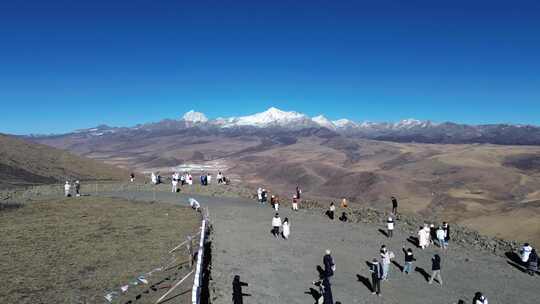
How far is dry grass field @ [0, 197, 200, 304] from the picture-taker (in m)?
19.3

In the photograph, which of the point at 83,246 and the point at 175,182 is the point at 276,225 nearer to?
the point at 83,246

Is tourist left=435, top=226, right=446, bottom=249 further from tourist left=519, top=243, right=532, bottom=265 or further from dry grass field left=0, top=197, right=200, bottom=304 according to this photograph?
dry grass field left=0, top=197, right=200, bottom=304

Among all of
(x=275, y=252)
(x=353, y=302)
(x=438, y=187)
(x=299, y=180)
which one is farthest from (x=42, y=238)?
(x=299, y=180)

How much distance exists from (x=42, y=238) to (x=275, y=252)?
1510 centimetres

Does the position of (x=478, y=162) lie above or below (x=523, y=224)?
above

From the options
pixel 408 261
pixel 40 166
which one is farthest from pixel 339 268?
pixel 40 166

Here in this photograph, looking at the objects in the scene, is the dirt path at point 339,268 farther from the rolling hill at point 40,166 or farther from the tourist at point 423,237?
the rolling hill at point 40,166

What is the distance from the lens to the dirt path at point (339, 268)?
17.9 meters

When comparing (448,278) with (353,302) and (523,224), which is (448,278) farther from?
(523,224)

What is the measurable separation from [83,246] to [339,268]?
49.6 ft

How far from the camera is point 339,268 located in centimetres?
2131

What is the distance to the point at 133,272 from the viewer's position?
70.3ft

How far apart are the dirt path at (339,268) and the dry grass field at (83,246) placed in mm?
2747

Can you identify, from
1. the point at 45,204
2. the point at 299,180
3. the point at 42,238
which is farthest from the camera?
the point at 299,180
